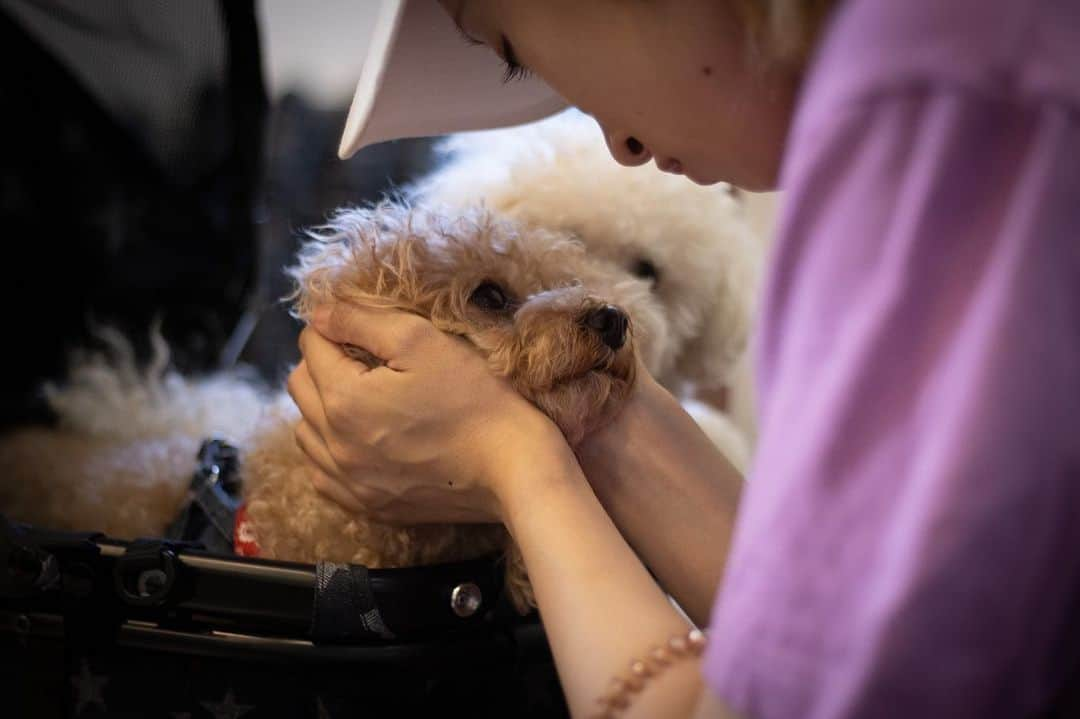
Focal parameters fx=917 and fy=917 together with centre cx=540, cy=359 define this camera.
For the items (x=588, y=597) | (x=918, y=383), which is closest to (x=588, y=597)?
(x=588, y=597)

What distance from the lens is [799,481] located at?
358 millimetres

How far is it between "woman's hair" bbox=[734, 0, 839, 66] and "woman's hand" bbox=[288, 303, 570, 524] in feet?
1.01

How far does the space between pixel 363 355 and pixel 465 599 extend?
0.24 metres

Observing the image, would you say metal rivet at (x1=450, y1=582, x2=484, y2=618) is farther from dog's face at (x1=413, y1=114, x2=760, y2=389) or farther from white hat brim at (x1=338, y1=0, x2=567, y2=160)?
dog's face at (x1=413, y1=114, x2=760, y2=389)

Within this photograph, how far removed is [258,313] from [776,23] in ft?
3.75

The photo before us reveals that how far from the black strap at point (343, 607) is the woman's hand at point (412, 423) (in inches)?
4.2

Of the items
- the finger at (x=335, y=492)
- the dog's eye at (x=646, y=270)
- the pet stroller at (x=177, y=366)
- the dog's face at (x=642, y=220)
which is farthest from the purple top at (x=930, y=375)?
the dog's eye at (x=646, y=270)

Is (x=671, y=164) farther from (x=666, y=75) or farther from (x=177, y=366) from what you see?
(x=177, y=366)

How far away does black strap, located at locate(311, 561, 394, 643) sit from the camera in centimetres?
65

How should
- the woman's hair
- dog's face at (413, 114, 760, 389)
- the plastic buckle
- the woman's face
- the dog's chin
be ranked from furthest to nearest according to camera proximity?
dog's face at (413, 114, 760, 389) → the dog's chin → the plastic buckle → the woman's face → the woman's hair

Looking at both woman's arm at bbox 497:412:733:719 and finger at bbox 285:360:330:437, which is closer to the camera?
woman's arm at bbox 497:412:733:719

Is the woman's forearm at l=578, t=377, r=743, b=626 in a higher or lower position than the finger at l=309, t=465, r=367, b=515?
higher

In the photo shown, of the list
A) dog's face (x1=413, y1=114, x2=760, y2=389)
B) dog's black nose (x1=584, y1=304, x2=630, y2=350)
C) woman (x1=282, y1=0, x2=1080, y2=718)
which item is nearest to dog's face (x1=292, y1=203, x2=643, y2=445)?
dog's black nose (x1=584, y1=304, x2=630, y2=350)

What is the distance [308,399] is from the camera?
807 millimetres
